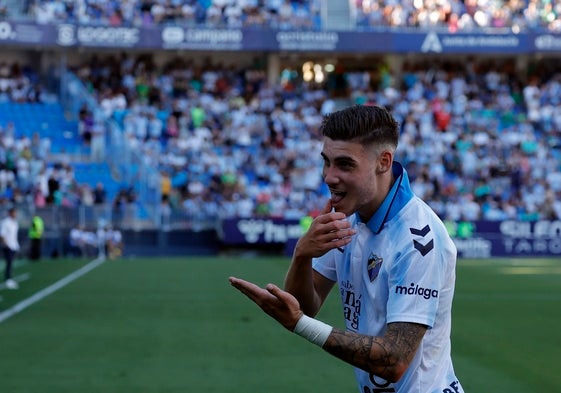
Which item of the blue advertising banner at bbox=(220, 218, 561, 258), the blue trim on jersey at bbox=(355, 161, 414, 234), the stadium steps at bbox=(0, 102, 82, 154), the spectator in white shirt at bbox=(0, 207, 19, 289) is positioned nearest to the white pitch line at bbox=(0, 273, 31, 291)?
the spectator in white shirt at bbox=(0, 207, 19, 289)

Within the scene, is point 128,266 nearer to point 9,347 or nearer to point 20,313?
point 20,313

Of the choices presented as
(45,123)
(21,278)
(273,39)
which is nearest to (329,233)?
(21,278)

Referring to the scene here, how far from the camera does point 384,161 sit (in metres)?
3.97

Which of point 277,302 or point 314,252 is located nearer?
point 277,302

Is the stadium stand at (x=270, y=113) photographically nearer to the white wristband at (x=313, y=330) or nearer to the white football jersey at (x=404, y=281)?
the white football jersey at (x=404, y=281)

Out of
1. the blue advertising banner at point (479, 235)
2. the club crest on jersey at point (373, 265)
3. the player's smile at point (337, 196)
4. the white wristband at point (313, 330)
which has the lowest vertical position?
the blue advertising banner at point (479, 235)

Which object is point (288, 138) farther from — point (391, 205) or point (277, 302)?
point (277, 302)

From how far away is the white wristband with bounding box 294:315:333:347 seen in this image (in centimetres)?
381

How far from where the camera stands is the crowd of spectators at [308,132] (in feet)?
120

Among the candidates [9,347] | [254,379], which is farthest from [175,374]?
[9,347]

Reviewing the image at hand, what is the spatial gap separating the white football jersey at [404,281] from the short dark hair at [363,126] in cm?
27

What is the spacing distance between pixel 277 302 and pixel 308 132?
120 feet

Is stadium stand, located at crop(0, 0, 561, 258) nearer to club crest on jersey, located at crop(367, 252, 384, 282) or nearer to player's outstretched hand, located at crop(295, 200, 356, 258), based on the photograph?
club crest on jersey, located at crop(367, 252, 384, 282)

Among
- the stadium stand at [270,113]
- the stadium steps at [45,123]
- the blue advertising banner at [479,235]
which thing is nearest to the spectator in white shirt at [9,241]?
the stadium stand at [270,113]
